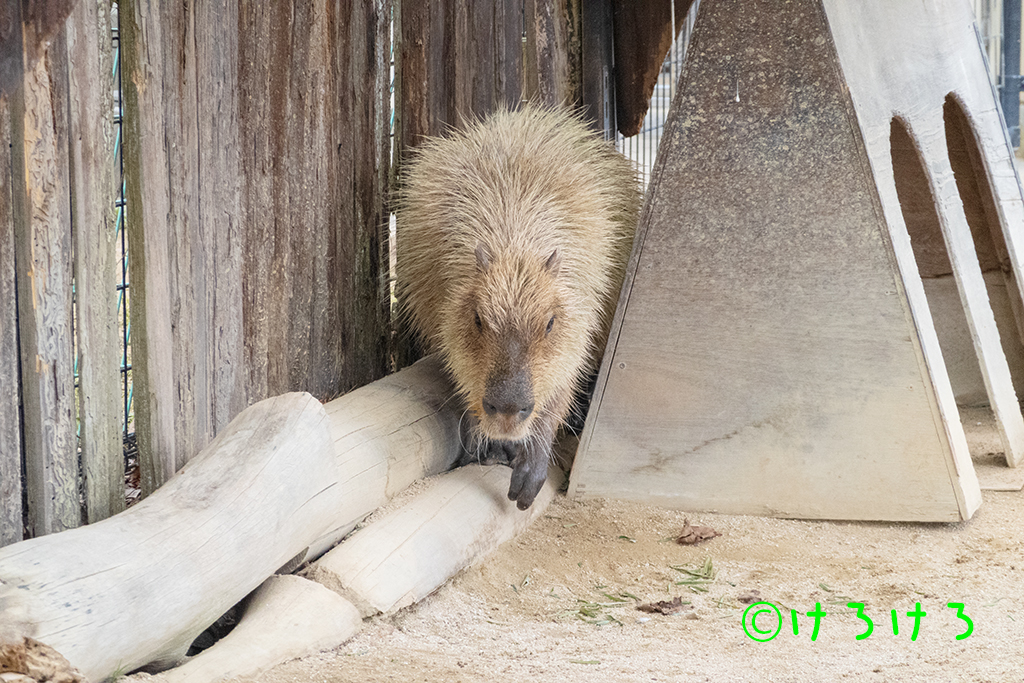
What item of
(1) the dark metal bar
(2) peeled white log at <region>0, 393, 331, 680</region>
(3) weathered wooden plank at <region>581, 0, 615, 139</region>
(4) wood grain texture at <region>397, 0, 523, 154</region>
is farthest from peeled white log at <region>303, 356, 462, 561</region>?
(1) the dark metal bar

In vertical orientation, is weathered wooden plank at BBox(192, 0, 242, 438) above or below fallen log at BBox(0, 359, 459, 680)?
above

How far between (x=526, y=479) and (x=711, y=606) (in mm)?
856

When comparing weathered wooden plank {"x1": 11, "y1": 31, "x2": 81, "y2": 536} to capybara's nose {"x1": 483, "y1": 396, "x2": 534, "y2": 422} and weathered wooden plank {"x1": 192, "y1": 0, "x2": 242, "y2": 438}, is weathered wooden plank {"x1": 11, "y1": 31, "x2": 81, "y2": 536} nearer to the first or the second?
weathered wooden plank {"x1": 192, "y1": 0, "x2": 242, "y2": 438}

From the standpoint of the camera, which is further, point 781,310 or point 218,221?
point 781,310

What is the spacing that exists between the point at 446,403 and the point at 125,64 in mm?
1749

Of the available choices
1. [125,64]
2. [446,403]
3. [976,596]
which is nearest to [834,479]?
[976,596]

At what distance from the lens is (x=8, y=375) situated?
2.47m

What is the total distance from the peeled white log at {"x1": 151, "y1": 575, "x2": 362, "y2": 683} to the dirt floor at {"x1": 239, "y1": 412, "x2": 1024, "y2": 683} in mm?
57

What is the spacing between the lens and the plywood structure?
3.63 metres

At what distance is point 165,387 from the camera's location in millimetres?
2969

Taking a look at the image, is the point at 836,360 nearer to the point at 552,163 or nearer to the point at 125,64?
the point at 552,163

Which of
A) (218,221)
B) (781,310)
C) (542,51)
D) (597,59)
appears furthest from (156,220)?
(597,59)

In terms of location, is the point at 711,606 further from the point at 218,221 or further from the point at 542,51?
the point at 542,51

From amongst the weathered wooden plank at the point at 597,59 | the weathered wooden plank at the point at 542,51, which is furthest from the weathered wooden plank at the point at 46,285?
the weathered wooden plank at the point at 597,59
